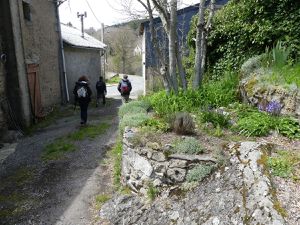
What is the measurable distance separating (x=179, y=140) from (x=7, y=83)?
7262mm

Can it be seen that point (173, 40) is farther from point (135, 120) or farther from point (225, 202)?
point (225, 202)

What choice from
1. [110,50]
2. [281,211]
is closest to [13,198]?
[281,211]

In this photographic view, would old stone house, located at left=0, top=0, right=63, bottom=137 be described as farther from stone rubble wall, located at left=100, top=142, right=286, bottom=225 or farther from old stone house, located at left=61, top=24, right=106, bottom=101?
stone rubble wall, located at left=100, top=142, right=286, bottom=225

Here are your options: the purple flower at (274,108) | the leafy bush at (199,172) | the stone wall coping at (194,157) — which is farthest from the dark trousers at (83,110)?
the leafy bush at (199,172)

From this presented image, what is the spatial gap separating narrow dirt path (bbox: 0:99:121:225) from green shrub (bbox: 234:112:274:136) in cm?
281

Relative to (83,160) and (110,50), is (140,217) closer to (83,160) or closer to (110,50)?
(83,160)

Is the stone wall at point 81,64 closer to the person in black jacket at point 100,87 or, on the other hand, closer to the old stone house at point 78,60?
the old stone house at point 78,60

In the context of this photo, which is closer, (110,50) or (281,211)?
(281,211)

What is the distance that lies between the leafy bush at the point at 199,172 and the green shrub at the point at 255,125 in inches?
48.2

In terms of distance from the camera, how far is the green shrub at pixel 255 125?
17.0ft

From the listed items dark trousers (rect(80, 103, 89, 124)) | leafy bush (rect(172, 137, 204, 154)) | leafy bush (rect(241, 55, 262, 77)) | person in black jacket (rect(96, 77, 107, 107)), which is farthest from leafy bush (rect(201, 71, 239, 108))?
person in black jacket (rect(96, 77, 107, 107))

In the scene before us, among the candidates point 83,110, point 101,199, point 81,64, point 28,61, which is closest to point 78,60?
point 81,64

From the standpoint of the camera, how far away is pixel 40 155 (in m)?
7.95

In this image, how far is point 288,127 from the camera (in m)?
5.07
